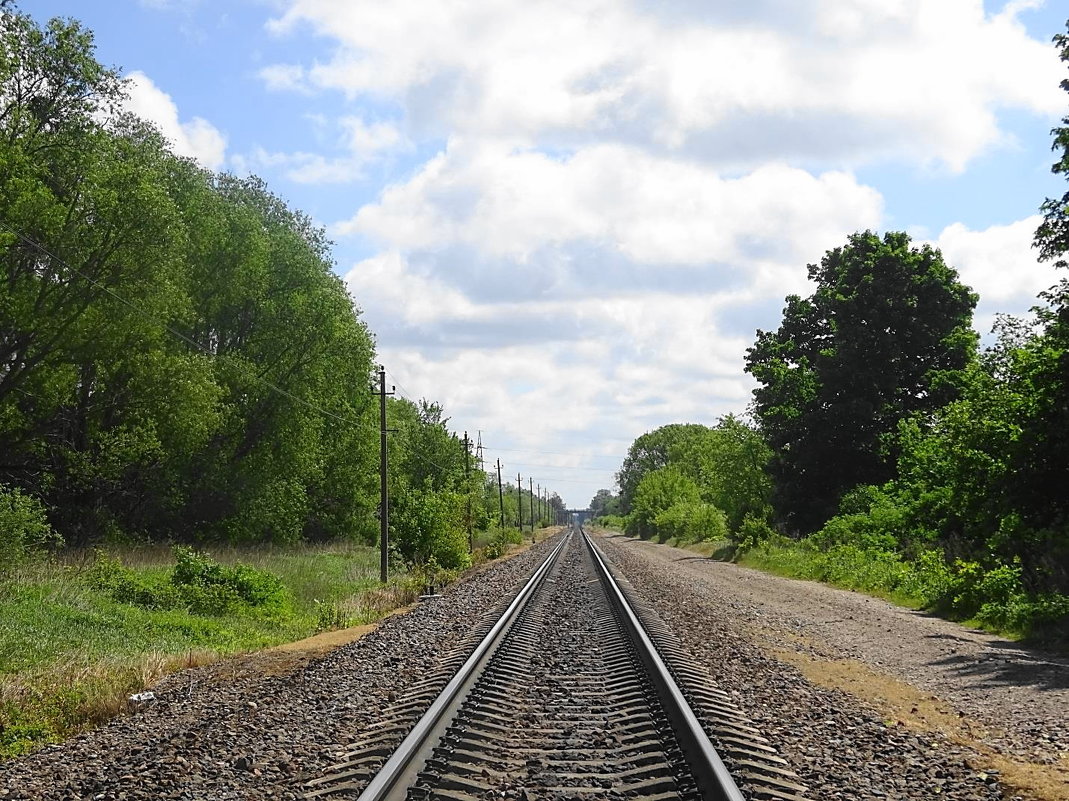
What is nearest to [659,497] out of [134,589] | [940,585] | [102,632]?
[940,585]

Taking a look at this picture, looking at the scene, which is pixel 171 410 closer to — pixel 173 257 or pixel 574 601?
pixel 173 257

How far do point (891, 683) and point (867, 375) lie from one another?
34637 millimetres

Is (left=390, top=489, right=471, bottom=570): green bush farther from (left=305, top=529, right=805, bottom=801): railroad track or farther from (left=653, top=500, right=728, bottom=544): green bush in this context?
(left=653, top=500, right=728, bottom=544): green bush

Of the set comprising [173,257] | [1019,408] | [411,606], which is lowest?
[411,606]

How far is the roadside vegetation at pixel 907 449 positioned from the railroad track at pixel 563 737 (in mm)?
7931

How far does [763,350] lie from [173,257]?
3267cm

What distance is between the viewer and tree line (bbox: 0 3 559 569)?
28.1m

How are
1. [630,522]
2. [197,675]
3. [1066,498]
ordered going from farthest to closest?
[630,522] < [1066,498] < [197,675]

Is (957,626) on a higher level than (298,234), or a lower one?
lower

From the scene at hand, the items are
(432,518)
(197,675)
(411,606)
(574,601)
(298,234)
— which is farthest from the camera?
(298,234)

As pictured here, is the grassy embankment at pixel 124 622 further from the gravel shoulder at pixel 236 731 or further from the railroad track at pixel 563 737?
the railroad track at pixel 563 737

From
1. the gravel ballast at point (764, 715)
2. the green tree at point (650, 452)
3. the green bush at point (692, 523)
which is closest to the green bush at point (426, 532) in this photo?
the gravel ballast at point (764, 715)

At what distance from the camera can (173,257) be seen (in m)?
30.3

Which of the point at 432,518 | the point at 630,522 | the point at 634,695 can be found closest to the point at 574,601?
the point at 634,695
